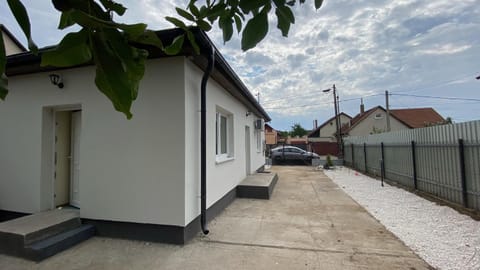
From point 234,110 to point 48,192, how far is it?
15.1 feet

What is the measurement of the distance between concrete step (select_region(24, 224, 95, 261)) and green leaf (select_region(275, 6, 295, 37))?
405cm

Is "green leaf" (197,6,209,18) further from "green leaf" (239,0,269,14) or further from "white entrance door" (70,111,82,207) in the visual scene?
"white entrance door" (70,111,82,207)

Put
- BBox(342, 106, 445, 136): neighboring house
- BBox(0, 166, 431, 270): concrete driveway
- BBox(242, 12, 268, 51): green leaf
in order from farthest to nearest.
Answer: BBox(342, 106, 445, 136): neighboring house
BBox(0, 166, 431, 270): concrete driveway
BBox(242, 12, 268, 51): green leaf

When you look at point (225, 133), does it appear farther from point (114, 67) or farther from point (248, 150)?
point (114, 67)

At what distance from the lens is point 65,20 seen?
68 cm

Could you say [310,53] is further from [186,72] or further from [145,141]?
[145,141]

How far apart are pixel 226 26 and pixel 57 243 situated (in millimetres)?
3956

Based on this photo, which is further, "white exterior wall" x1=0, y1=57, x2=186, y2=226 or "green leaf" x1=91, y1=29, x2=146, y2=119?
"white exterior wall" x1=0, y1=57, x2=186, y2=226

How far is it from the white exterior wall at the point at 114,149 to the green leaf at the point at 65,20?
322 cm

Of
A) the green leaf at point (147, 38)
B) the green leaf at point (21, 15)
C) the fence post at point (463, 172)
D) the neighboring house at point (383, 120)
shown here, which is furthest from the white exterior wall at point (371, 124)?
the green leaf at point (21, 15)

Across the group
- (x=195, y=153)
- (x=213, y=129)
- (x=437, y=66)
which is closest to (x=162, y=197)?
(x=195, y=153)

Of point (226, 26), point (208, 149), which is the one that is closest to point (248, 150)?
point (208, 149)

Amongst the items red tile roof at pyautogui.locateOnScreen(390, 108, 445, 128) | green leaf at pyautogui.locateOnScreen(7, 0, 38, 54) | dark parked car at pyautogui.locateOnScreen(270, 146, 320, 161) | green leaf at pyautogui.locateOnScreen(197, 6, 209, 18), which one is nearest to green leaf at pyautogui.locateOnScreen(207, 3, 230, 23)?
green leaf at pyautogui.locateOnScreen(197, 6, 209, 18)

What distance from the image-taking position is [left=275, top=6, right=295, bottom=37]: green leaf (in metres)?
0.92
